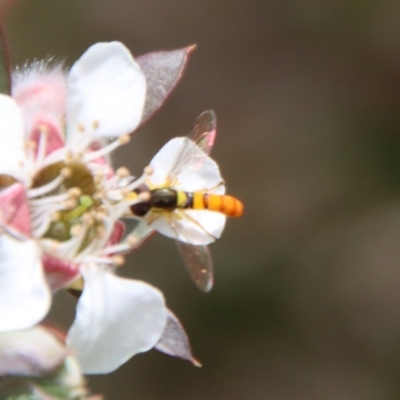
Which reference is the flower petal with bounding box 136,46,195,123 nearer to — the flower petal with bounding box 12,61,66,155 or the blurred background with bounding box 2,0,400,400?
the flower petal with bounding box 12,61,66,155

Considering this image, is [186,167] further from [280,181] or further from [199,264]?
[280,181]

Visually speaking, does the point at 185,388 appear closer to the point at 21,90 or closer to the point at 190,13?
the point at 190,13

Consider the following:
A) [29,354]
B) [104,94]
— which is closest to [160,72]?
[104,94]

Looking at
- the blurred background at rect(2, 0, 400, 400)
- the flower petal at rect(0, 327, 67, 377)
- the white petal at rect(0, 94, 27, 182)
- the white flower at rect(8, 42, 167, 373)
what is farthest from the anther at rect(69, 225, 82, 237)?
the blurred background at rect(2, 0, 400, 400)

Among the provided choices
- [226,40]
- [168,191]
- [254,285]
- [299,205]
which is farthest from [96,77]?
[226,40]

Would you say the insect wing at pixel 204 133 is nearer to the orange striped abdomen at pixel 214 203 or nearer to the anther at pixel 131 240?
the orange striped abdomen at pixel 214 203
